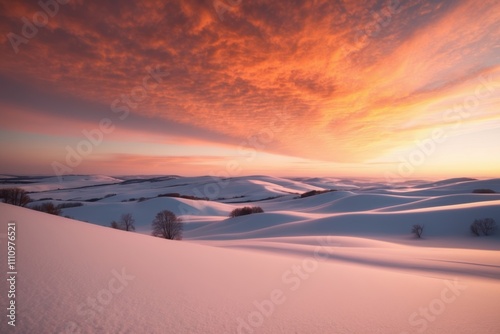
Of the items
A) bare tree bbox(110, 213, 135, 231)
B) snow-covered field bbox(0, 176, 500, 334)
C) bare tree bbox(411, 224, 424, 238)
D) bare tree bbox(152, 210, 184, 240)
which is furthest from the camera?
bare tree bbox(110, 213, 135, 231)

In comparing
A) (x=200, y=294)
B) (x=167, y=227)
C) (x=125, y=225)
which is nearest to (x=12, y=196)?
(x=167, y=227)

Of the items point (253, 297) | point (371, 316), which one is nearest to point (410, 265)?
point (371, 316)

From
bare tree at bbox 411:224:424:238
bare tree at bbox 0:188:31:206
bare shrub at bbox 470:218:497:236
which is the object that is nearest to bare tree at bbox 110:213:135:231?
bare tree at bbox 0:188:31:206

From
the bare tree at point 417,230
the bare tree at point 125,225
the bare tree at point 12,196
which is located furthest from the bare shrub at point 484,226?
the bare tree at point 12,196

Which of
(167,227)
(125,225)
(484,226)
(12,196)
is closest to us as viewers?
(12,196)

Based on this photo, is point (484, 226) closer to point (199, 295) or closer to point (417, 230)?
point (417, 230)

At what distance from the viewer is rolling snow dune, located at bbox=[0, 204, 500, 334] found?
2748mm

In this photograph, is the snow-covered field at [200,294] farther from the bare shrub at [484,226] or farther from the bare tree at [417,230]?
the bare shrub at [484,226]

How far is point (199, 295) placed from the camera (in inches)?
144

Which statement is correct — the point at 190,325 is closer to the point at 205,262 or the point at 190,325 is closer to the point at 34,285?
the point at 34,285

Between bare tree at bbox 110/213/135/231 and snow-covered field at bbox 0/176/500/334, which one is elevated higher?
snow-covered field at bbox 0/176/500/334

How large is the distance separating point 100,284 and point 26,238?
2604 millimetres

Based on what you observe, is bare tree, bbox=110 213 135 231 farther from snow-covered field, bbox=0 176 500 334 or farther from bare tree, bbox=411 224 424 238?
bare tree, bbox=411 224 424 238

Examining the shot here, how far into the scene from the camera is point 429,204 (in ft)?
129
